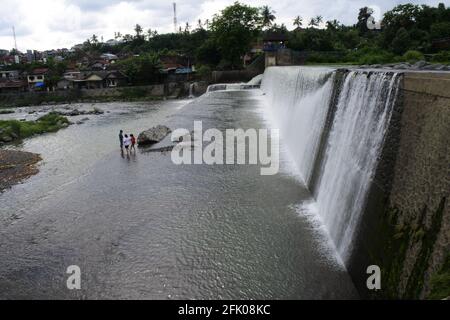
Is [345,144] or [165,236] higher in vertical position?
[345,144]

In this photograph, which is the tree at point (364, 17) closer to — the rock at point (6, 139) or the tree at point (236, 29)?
the tree at point (236, 29)

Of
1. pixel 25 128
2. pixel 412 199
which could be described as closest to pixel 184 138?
pixel 412 199

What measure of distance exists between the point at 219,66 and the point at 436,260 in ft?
220

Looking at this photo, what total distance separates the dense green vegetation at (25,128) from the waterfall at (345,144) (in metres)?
28.1

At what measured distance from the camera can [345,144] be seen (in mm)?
11867

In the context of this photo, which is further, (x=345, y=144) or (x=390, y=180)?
(x=345, y=144)

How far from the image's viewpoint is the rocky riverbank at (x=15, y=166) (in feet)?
67.3

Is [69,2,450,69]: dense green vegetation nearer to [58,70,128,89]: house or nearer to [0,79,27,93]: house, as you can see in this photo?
[58,70,128,89]: house

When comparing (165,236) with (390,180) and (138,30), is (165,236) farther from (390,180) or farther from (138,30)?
(138,30)

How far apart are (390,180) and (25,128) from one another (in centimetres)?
3757

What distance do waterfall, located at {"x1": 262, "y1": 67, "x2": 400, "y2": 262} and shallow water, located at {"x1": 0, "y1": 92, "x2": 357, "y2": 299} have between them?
785 mm

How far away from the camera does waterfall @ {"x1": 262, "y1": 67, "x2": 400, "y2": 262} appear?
31.7 feet

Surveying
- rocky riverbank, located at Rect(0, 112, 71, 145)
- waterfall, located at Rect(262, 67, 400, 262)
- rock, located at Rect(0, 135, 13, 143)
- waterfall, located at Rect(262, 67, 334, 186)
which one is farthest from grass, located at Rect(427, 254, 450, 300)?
rock, located at Rect(0, 135, 13, 143)
